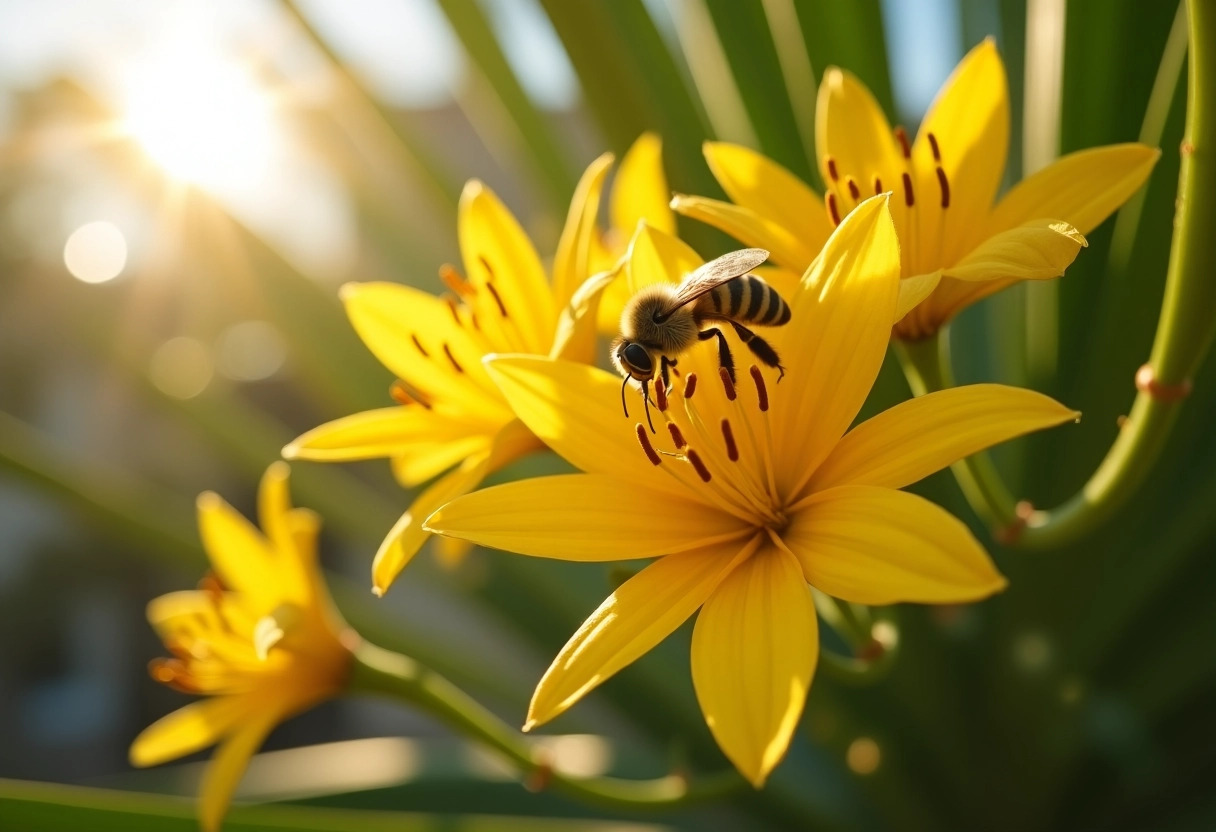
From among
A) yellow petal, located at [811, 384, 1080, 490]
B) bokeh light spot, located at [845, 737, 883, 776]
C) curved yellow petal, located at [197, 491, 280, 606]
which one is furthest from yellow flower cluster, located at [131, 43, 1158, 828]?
bokeh light spot, located at [845, 737, 883, 776]

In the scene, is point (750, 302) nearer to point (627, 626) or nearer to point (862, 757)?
point (627, 626)

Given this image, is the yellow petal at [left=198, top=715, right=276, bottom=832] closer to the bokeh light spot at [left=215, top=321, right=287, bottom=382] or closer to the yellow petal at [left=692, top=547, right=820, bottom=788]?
the yellow petal at [left=692, top=547, right=820, bottom=788]

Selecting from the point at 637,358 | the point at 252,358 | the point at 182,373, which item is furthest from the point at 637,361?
the point at 252,358

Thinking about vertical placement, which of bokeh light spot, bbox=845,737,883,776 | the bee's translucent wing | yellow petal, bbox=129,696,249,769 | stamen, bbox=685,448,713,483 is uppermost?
the bee's translucent wing

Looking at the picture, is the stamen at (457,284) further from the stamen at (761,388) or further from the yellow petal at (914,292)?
the yellow petal at (914,292)

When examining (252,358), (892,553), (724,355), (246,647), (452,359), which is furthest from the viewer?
(252,358)
